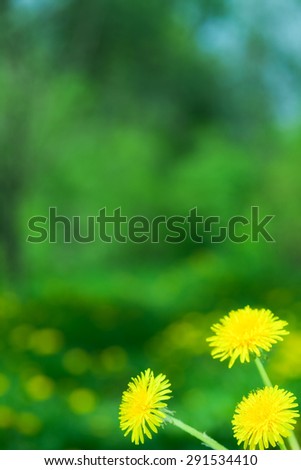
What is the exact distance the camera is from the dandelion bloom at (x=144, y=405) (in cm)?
49

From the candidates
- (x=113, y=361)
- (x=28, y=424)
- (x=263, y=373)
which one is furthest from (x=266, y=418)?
(x=113, y=361)

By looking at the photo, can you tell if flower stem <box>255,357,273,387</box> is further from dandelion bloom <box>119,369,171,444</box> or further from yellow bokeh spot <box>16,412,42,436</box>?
yellow bokeh spot <box>16,412,42,436</box>

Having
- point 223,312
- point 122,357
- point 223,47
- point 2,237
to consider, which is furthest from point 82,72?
point 122,357

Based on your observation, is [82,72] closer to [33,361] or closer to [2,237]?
[2,237]

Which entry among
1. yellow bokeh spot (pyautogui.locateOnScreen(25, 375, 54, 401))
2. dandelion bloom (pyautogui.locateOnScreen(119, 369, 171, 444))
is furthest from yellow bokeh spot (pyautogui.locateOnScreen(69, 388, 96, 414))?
dandelion bloom (pyautogui.locateOnScreen(119, 369, 171, 444))

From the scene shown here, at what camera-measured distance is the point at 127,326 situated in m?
2.07

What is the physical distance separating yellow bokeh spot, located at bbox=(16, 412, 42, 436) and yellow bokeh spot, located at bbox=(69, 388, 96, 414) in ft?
0.44

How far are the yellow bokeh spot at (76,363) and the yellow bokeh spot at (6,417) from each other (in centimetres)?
35

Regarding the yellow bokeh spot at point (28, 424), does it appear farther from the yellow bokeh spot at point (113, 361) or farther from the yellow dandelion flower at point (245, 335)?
the yellow dandelion flower at point (245, 335)

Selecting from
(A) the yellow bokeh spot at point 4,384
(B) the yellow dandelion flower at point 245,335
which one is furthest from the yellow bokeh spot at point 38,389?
(B) the yellow dandelion flower at point 245,335

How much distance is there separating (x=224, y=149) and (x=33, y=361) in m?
1.36

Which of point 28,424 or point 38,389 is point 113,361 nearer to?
point 38,389

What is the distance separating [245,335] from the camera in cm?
52

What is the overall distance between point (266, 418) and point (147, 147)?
2212 mm
